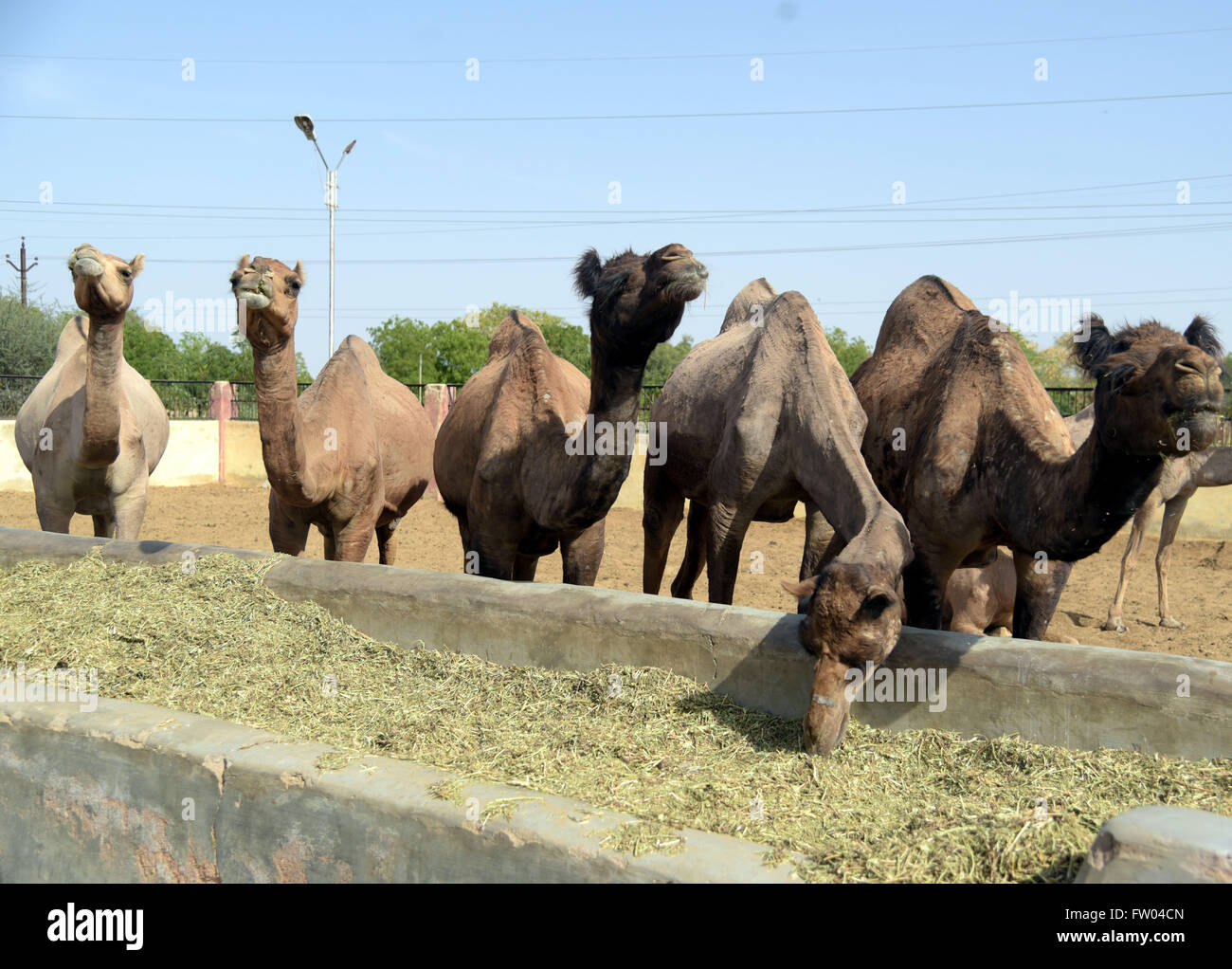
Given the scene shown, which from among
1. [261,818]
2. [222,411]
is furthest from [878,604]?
[222,411]

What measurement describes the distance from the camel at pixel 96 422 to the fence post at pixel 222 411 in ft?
41.8

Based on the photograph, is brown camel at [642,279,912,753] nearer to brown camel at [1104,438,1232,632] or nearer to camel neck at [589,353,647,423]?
camel neck at [589,353,647,423]

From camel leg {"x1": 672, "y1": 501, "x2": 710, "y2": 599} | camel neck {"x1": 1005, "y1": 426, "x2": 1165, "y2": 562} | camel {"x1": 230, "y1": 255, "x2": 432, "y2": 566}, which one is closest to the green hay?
camel {"x1": 230, "y1": 255, "x2": 432, "y2": 566}

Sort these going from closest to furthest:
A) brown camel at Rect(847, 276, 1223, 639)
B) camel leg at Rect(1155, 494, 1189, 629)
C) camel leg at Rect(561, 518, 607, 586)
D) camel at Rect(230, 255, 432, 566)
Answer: brown camel at Rect(847, 276, 1223, 639), camel at Rect(230, 255, 432, 566), camel leg at Rect(561, 518, 607, 586), camel leg at Rect(1155, 494, 1189, 629)

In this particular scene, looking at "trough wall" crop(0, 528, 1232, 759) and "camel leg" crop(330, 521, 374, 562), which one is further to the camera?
"camel leg" crop(330, 521, 374, 562)

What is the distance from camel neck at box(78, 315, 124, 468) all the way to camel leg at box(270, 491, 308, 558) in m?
1.20

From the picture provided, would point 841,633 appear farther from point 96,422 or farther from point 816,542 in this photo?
point 96,422

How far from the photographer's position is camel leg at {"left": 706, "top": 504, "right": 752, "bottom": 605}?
6.14 meters

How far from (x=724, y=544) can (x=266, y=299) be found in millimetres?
2926

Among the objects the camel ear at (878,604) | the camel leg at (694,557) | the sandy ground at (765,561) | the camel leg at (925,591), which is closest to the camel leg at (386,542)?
the sandy ground at (765,561)

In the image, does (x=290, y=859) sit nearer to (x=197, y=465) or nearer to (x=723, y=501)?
(x=723, y=501)
